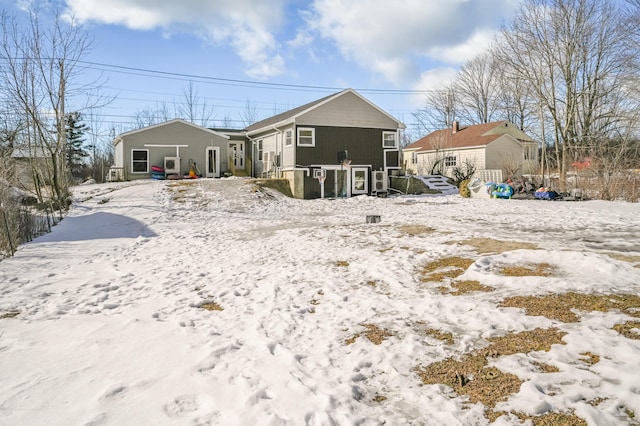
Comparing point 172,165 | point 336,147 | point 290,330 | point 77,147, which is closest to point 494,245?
point 290,330

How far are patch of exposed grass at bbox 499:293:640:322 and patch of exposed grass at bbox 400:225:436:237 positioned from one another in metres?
5.35

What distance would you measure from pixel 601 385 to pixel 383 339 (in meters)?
1.83

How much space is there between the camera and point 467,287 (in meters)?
5.80

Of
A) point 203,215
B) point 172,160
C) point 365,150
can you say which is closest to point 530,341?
point 203,215

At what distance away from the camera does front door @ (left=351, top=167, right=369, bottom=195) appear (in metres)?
26.2

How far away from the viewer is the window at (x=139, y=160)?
27.4m

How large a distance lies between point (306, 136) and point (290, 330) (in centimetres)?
2112

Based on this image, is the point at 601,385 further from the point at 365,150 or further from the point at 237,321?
the point at 365,150

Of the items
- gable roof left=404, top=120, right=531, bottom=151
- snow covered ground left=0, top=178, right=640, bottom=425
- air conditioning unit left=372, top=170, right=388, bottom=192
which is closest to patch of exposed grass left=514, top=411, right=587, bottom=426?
snow covered ground left=0, top=178, right=640, bottom=425

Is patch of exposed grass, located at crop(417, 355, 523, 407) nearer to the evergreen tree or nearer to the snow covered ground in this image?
the snow covered ground

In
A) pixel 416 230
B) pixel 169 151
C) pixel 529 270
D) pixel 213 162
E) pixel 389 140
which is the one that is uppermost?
pixel 389 140

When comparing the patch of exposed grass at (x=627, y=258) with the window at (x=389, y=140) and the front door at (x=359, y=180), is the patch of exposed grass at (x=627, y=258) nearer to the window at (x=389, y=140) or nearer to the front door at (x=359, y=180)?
the front door at (x=359, y=180)

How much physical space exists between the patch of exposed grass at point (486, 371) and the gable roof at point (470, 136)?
114 feet

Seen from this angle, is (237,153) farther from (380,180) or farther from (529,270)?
(529,270)
